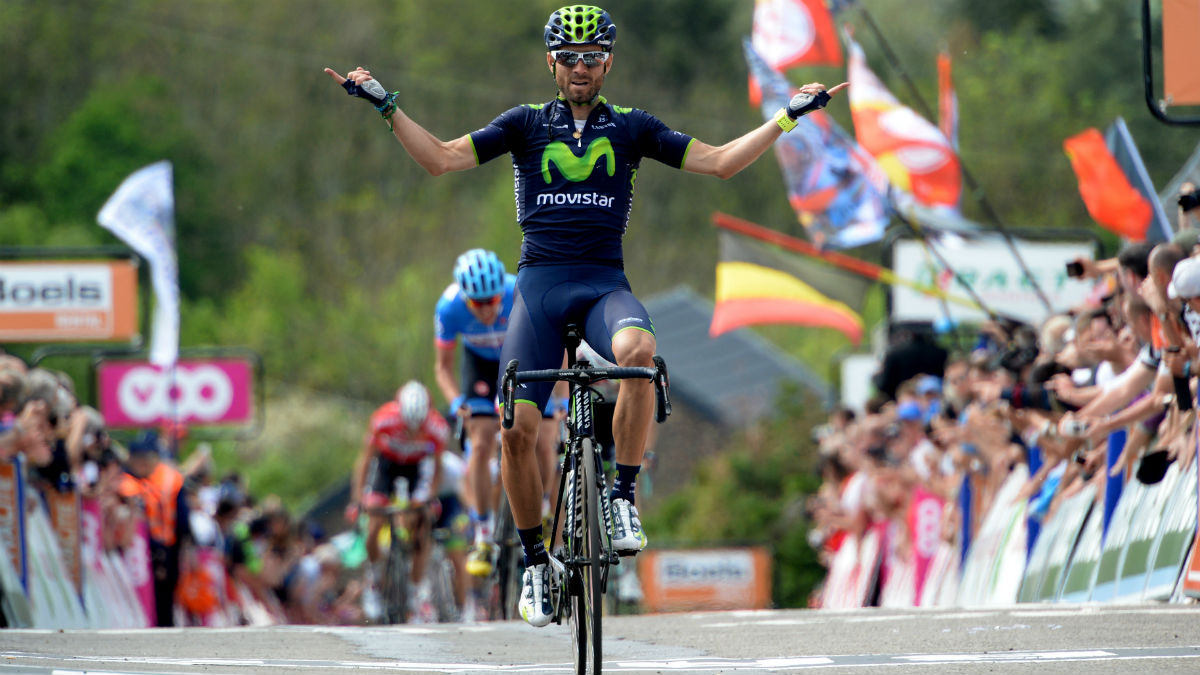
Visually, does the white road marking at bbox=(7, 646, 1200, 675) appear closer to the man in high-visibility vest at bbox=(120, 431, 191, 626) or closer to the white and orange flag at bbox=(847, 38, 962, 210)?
the man in high-visibility vest at bbox=(120, 431, 191, 626)

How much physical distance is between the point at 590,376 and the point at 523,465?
2.24 feet

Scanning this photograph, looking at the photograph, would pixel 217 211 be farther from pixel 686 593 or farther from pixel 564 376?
pixel 564 376

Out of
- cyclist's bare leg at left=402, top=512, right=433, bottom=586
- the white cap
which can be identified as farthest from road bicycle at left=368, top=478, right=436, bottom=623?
the white cap

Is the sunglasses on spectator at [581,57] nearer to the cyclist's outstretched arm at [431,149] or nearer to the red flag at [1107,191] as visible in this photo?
the cyclist's outstretched arm at [431,149]

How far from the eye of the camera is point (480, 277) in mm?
10383

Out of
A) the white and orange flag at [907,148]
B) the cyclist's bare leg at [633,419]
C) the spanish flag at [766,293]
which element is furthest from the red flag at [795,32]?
the cyclist's bare leg at [633,419]

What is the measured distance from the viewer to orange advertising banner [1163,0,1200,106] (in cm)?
1054

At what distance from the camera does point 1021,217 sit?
57.9 meters

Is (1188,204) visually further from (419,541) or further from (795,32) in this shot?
(795,32)

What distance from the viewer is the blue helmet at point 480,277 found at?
1038 cm

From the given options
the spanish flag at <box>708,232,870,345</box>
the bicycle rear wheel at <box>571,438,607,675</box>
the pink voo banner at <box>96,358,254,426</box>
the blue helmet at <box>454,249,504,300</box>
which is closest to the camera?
the bicycle rear wheel at <box>571,438,607,675</box>

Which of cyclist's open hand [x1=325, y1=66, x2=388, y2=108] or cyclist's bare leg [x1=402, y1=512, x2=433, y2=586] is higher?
cyclist's open hand [x1=325, y1=66, x2=388, y2=108]

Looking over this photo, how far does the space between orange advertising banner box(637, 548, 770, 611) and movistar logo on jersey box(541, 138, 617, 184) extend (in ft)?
64.8

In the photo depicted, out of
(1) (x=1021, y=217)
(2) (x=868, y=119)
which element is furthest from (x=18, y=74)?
(2) (x=868, y=119)
